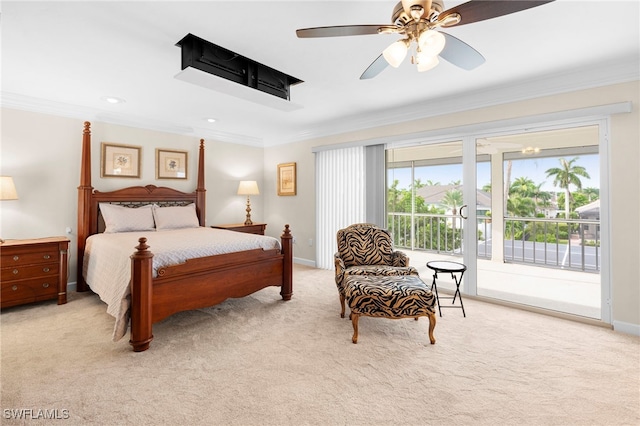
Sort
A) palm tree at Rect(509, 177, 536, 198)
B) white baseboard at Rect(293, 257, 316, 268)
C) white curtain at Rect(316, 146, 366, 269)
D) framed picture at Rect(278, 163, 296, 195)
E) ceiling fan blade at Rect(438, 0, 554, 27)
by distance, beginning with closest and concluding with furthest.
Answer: ceiling fan blade at Rect(438, 0, 554, 27), palm tree at Rect(509, 177, 536, 198), white curtain at Rect(316, 146, 366, 269), white baseboard at Rect(293, 257, 316, 268), framed picture at Rect(278, 163, 296, 195)

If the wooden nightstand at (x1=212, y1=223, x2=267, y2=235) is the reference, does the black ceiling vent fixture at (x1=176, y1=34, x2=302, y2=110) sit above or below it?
above

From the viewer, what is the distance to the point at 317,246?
17.1 feet

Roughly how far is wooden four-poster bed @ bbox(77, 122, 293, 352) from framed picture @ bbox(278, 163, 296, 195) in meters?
1.88

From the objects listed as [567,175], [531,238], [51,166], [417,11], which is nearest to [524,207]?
[531,238]

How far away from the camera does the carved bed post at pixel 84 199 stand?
3814 mm

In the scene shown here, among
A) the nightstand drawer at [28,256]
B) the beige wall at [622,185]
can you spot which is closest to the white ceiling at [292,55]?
the beige wall at [622,185]

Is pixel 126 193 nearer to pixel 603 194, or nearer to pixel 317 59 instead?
pixel 317 59

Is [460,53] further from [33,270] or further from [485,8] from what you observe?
[33,270]

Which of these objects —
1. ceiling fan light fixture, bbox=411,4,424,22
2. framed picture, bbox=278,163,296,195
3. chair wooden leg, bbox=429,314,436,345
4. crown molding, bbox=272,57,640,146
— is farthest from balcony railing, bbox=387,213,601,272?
ceiling fan light fixture, bbox=411,4,424,22

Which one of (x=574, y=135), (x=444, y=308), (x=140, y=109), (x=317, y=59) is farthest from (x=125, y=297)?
(x=574, y=135)

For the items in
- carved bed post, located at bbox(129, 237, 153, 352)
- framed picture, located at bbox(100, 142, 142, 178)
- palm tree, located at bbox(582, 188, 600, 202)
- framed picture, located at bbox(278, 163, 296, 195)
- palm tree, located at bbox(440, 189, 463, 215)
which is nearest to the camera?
carved bed post, located at bbox(129, 237, 153, 352)

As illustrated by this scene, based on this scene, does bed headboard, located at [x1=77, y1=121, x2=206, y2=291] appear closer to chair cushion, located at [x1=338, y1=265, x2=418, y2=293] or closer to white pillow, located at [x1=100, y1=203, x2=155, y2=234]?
white pillow, located at [x1=100, y1=203, x2=155, y2=234]

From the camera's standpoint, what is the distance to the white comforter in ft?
7.82

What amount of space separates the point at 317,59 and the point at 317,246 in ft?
10.6
